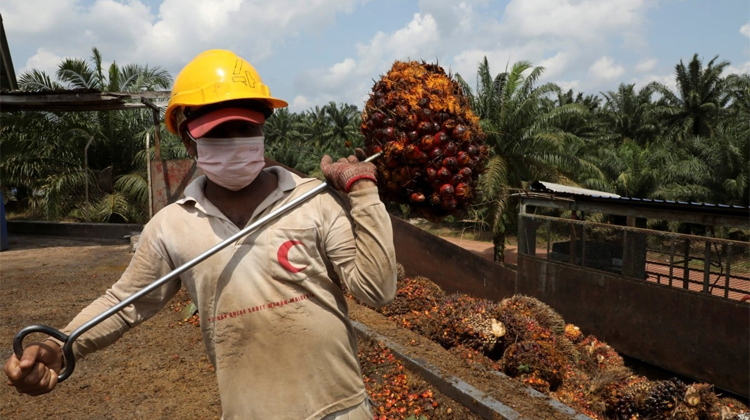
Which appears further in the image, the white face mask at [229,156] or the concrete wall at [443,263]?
the concrete wall at [443,263]

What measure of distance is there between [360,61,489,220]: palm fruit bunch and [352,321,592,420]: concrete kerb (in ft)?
8.35

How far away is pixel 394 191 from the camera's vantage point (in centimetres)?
253

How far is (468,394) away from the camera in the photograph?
15.3 ft

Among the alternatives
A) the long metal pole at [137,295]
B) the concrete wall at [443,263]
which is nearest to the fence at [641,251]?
the concrete wall at [443,263]

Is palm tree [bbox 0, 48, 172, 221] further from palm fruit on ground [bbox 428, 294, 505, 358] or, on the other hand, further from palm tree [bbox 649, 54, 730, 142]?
palm tree [bbox 649, 54, 730, 142]

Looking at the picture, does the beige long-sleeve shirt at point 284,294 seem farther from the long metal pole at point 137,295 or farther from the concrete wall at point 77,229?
the concrete wall at point 77,229

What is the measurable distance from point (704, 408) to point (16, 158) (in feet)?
65.0

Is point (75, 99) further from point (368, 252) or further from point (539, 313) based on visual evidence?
point (368, 252)

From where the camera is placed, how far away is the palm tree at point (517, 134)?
18016 millimetres

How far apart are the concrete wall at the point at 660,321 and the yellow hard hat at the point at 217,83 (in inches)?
341

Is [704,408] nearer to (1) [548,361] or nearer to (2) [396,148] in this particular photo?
(1) [548,361]

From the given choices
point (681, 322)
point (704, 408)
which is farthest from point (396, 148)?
point (681, 322)

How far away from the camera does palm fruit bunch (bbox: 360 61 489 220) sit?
2443mm

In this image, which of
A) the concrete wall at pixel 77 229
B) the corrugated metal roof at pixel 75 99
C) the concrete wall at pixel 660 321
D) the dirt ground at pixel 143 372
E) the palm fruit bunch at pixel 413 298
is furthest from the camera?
the concrete wall at pixel 77 229
